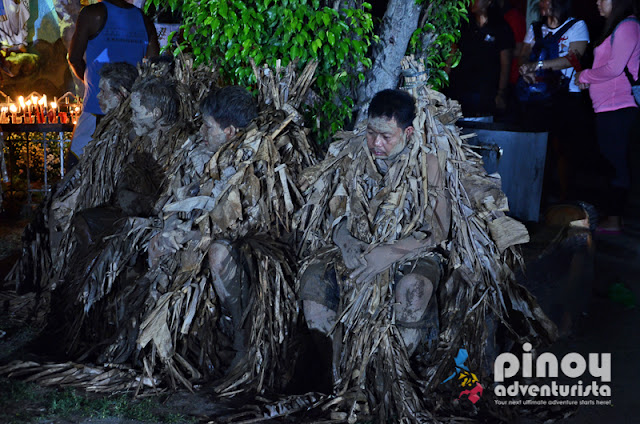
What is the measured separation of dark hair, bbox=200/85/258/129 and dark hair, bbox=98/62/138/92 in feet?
4.06

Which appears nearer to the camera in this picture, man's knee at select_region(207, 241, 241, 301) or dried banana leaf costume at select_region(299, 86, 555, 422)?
dried banana leaf costume at select_region(299, 86, 555, 422)

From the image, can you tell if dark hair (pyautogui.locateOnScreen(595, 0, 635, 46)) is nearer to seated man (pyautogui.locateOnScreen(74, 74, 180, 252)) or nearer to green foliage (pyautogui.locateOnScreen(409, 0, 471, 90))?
green foliage (pyautogui.locateOnScreen(409, 0, 471, 90))

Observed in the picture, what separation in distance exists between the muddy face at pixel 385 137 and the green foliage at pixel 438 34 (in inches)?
100

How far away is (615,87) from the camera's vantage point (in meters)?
5.79

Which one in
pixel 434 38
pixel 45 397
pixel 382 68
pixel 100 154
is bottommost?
pixel 45 397

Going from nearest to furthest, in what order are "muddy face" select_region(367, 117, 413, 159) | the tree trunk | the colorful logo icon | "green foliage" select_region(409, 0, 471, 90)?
1. the colorful logo icon
2. "muddy face" select_region(367, 117, 413, 159)
3. the tree trunk
4. "green foliage" select_region(409, 0, 471, 90)

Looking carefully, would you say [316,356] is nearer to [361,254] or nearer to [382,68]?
[361,254]

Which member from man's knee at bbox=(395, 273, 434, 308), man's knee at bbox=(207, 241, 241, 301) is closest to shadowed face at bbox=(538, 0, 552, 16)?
man's knee at bbox=(395, 273, 434, 308)

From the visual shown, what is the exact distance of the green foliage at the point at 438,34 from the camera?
5754mm

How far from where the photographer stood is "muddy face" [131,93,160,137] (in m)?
4.34

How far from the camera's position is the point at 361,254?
3348 mm

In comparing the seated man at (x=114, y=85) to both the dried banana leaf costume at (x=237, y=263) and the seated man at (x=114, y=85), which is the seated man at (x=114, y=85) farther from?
the dried banana leaf costume at (x=237, y=263)

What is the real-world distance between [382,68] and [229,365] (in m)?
2.84

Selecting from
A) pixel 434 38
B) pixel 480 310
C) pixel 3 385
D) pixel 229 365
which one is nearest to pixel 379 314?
pixel 480 310
